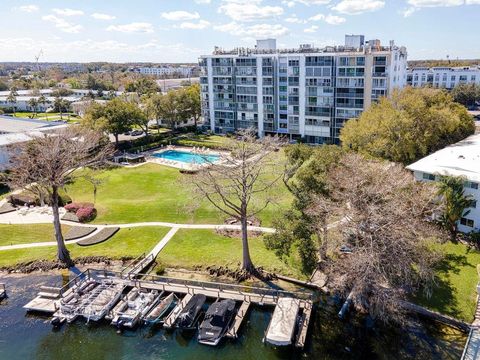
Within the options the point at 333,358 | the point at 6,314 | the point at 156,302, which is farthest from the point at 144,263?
the point at 333,358

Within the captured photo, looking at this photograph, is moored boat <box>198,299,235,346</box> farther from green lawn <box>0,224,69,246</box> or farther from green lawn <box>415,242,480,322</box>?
green lawn <box>0,224,69,246</box>

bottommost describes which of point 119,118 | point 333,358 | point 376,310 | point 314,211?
point 333,358

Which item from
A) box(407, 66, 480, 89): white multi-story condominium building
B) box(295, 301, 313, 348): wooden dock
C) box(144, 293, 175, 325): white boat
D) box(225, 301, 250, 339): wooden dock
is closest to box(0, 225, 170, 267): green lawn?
box(144, 293, 175, 325): white boat

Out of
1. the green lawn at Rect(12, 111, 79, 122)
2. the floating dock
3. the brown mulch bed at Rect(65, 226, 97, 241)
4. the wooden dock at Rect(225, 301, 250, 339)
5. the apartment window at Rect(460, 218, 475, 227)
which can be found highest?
the green lawn at Rect(12, 111, 79, 122)

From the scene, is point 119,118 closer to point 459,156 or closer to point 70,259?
point 70,259

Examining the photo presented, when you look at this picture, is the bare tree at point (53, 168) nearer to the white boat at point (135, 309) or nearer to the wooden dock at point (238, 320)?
the white boat at point (135, 309)

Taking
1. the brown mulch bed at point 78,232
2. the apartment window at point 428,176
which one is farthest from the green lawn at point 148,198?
the apartment window at point 428,176
